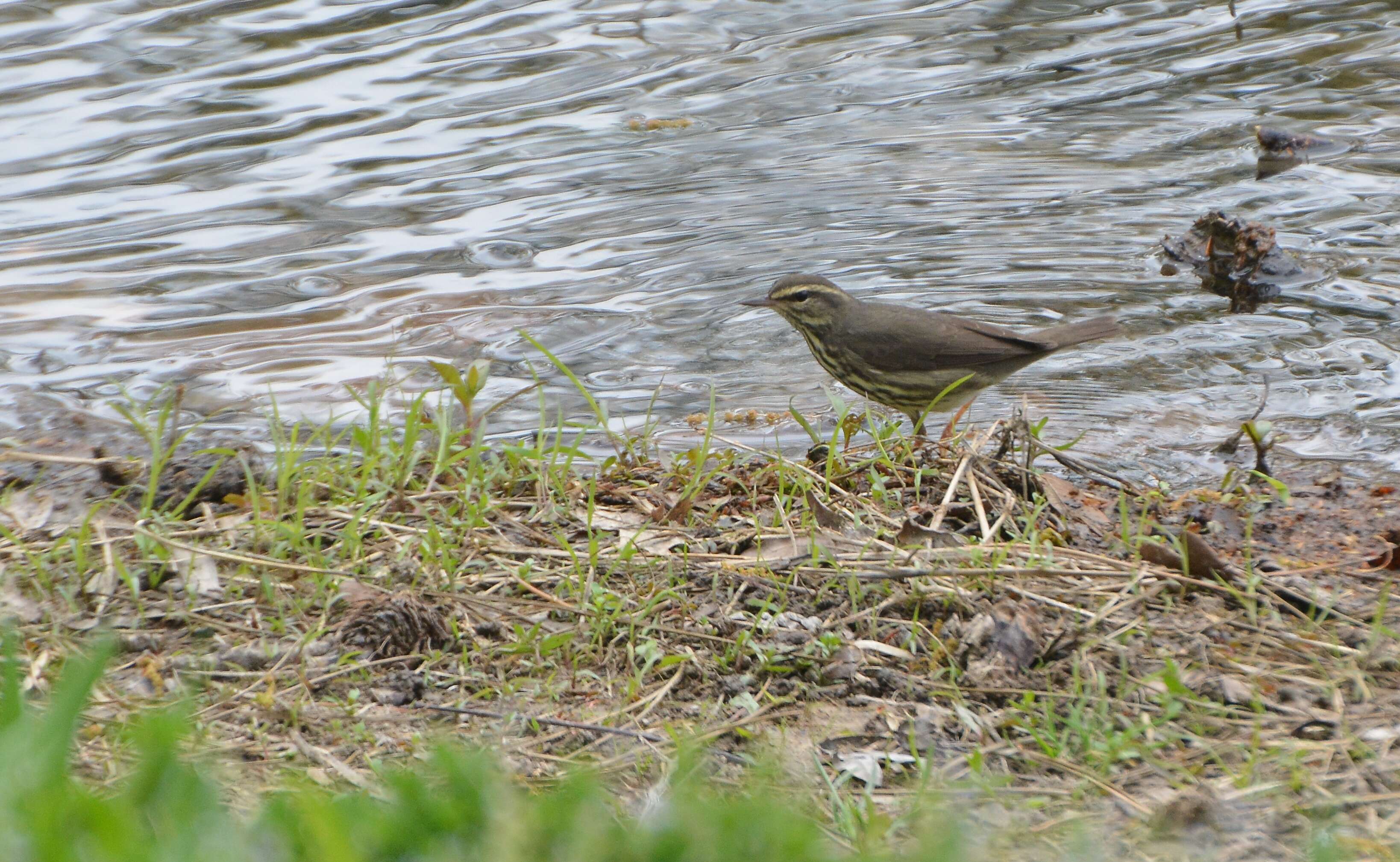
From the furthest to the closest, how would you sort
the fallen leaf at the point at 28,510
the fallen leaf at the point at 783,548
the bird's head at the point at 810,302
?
the bird's head at the point at 810,302 < the fallen leaf at the point at 28,510 < the fallen leaf at the point at 783,548

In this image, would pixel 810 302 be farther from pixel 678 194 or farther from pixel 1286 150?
pixel 1286 150

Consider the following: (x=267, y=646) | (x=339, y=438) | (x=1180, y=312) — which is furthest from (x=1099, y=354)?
(x=267, y=646)

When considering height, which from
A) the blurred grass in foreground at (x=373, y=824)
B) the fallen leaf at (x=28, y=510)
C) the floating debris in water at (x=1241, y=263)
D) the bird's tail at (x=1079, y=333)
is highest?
the blurred grass in foreground at (x=373, y=824)

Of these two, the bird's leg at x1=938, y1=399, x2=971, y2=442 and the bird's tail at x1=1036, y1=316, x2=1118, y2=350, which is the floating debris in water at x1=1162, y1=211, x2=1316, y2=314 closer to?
the bird's tail at x1=1036, y1=316, x2=1118, y2=350

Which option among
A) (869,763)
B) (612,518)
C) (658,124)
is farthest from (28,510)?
(658,124)

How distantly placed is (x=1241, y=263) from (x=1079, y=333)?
2049 millimetres

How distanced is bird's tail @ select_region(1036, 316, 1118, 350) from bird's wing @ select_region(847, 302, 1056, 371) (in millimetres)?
44

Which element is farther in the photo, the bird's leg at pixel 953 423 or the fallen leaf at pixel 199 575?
the bird's leg at pixel 953 423

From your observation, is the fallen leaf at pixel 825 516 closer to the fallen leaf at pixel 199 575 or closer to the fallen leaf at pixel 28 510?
the fallen leaf at pixel 199 575

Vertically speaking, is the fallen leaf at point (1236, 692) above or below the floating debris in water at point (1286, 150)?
above

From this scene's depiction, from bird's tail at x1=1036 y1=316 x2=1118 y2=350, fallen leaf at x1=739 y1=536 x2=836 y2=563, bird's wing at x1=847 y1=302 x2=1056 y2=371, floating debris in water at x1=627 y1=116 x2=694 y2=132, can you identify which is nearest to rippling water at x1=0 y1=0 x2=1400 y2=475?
floating debris in water at x1=627 y1=116 x2=694 y2=132

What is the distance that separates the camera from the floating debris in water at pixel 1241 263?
25.6 ft

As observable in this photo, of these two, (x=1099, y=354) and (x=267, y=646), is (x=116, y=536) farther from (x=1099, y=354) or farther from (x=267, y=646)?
(x=1099, y=354)

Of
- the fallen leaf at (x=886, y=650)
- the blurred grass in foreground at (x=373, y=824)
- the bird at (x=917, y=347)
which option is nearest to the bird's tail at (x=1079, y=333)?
the bird at (x=917, y=347)
